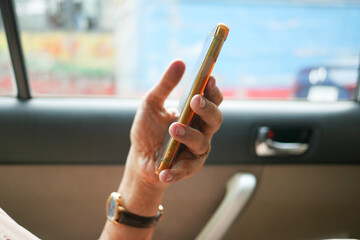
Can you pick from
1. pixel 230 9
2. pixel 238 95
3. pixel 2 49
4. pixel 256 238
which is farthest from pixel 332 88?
pixel 2 49

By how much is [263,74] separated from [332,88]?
0.35m

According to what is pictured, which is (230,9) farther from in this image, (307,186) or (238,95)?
(307,186)

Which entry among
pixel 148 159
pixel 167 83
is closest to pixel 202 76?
pixel 167 83

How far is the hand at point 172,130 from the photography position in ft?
2.52

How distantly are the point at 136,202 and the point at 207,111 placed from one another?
36 cm

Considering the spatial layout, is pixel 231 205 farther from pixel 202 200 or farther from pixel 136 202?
pixel 136 202

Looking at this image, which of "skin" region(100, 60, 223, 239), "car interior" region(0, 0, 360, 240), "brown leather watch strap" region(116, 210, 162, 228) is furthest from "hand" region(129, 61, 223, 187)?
"car interior" region(0, 0, 360, 240)

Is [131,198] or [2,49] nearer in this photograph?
[131,198]

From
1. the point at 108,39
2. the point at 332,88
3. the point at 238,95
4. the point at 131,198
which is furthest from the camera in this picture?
the point at 108,39

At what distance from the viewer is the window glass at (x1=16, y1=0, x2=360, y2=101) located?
5.56ft

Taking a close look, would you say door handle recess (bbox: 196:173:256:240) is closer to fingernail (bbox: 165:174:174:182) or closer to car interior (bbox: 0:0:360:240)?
car interior (bbox: 0:0:360:240)

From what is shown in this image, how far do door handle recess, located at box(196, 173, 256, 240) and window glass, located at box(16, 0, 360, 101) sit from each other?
379 millimetres

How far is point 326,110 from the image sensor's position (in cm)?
152

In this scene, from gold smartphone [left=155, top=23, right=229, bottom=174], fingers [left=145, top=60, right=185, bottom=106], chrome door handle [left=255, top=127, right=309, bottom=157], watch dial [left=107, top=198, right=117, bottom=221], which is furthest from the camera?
chrome door handle [left=255, top=127, right=309, bottom=157]
